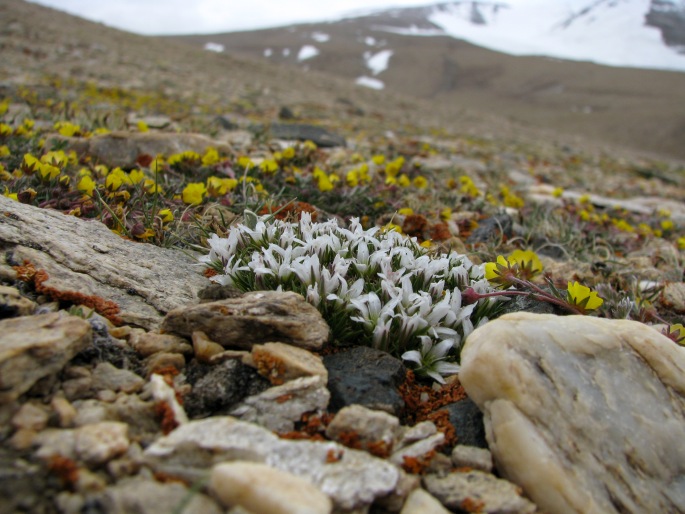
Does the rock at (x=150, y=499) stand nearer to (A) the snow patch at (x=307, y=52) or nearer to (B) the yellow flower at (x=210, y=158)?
(B) the yellow flower at (x=210, y=158)

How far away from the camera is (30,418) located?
1.45 metres

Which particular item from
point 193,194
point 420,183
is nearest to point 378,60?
point 420,183

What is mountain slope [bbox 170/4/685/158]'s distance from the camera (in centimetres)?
3903

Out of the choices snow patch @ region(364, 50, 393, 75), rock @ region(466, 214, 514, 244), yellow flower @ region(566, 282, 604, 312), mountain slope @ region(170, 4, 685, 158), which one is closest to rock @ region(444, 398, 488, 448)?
yellow flower @ region(566, 282, 604, 312)

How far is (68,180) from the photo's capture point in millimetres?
3373

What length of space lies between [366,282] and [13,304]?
143 cm

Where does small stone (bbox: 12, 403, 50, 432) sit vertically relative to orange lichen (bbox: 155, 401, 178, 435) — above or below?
above

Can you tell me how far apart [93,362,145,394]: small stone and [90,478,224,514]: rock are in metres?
0.47

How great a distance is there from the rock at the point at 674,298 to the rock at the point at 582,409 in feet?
4.84

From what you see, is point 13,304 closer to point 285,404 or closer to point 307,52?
point 285,404

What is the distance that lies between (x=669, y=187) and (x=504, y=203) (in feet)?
30.2

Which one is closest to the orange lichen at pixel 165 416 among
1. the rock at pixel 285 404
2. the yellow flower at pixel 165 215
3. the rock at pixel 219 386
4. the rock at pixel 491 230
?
the rock at pixel 219 386

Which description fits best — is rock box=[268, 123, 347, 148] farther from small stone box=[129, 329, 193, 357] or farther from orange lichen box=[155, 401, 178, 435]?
orange lichen box=[155, 401, 178, 435]

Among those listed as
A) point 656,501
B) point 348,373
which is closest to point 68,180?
point 348,373
